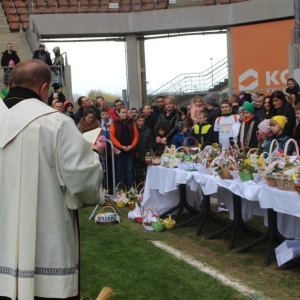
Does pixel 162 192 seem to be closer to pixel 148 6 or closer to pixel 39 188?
pixel 39 188

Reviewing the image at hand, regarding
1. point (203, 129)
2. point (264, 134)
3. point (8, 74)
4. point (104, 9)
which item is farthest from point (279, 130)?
point (104, 9)

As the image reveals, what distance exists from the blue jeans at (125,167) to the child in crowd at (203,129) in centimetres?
147

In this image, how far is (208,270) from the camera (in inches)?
228

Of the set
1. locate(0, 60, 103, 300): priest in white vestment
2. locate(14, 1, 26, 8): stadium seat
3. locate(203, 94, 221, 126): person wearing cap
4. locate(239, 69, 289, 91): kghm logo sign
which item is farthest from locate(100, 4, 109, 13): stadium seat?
locate(0, 60, 103, 300): priest in white vestment

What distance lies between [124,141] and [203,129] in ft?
5.24

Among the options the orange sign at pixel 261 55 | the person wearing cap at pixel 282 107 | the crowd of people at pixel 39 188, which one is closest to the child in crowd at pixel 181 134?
the person wearing cap at pixel 282 107

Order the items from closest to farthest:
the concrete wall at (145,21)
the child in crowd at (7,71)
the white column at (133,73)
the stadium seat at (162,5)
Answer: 1. the child in crowd at (7,71)
2. the concrete wall at (145,21)
3. the stadium seat at (162,5)
4. the white column at (133,73)

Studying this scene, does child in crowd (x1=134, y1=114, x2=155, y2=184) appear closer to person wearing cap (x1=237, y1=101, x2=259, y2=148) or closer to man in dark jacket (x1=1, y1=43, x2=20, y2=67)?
person wearing cap (x1=237, y1=101, x2=259, y2=148)

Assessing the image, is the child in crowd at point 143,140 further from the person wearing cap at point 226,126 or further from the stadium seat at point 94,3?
the stadium seat at point 94,3

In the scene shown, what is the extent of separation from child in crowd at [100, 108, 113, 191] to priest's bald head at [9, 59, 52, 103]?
666 centimetres

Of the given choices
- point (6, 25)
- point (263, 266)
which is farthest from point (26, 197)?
point (6, 25)

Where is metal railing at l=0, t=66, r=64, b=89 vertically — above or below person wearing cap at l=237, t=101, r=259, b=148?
above

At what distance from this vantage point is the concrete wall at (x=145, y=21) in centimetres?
2367

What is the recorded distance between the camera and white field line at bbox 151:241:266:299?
507 centimetres
